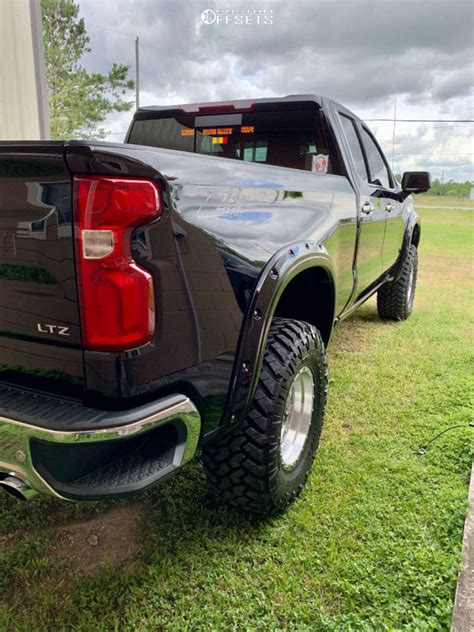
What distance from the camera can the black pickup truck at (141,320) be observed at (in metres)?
1.45

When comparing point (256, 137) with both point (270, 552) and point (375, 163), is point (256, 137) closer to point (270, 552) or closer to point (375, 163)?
point (375, 163)

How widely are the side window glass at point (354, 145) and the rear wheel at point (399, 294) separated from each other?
5.94 feet

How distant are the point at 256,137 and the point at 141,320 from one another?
2.36m

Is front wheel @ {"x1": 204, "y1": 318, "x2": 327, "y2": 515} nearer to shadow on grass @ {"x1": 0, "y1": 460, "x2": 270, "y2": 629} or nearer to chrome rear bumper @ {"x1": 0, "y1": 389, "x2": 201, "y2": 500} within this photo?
shadow on grass @ {"x1": 0, "y1": 460, "x2": 270, "y2": 629}

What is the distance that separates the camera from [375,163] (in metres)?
4.23

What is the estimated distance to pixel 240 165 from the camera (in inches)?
77.9

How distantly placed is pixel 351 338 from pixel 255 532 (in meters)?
3.10

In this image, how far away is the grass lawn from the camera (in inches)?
72.6

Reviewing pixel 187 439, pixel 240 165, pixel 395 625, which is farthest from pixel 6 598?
pixel 240 165

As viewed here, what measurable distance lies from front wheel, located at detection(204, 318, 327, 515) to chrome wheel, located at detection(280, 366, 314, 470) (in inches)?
0.4

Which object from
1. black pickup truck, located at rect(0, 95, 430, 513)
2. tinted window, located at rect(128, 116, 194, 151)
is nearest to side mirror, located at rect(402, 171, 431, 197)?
tinted window, located at rect(128, 116, 194, 151)

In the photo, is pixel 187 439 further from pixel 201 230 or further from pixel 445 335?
pixel 445 335

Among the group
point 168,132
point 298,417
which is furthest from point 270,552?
point 168,132

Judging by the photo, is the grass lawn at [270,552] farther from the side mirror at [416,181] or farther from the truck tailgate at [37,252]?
the side mirror at [416,181]
